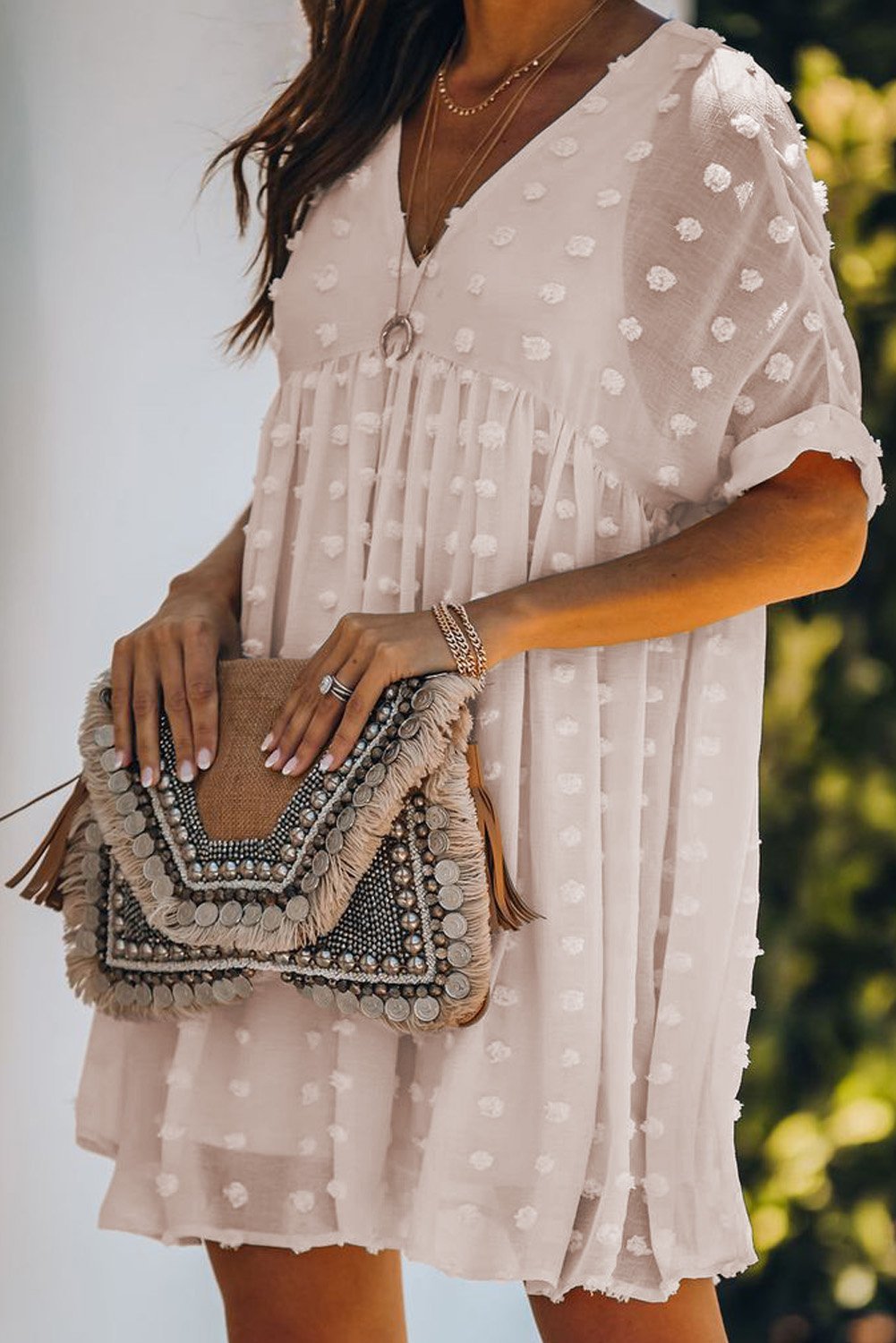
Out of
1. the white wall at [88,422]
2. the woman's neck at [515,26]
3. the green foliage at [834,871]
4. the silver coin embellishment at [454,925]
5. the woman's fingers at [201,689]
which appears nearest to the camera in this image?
the silver coin embellishment at [454,925]

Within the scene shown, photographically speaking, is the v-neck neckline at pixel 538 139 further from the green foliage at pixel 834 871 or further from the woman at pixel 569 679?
the green foliage at pixel 834 871

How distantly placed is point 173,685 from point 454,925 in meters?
0.29

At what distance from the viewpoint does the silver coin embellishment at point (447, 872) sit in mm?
999

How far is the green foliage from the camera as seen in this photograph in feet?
6.21

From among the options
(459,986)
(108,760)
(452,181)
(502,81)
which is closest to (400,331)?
(452,181)

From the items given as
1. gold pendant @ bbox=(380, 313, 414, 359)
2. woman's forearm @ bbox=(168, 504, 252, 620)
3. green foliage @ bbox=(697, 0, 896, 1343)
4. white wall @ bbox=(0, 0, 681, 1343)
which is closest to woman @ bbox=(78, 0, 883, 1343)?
gold pendant @ bbox=(380, 313, 414, 359)

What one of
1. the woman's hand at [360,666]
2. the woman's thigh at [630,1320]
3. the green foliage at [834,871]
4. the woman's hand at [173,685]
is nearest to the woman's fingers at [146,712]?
the woman's hand at [173,685]

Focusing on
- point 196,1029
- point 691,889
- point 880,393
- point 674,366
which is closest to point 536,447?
point 674,366

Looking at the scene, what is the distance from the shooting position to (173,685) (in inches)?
44.9

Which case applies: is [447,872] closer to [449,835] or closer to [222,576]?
[449,835]

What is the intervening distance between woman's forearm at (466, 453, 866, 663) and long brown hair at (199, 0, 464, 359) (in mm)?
434

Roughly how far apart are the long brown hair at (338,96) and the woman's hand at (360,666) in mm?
438

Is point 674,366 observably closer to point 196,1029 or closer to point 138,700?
point 138,700

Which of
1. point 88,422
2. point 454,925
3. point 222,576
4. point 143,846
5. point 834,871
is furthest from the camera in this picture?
point 834,871
